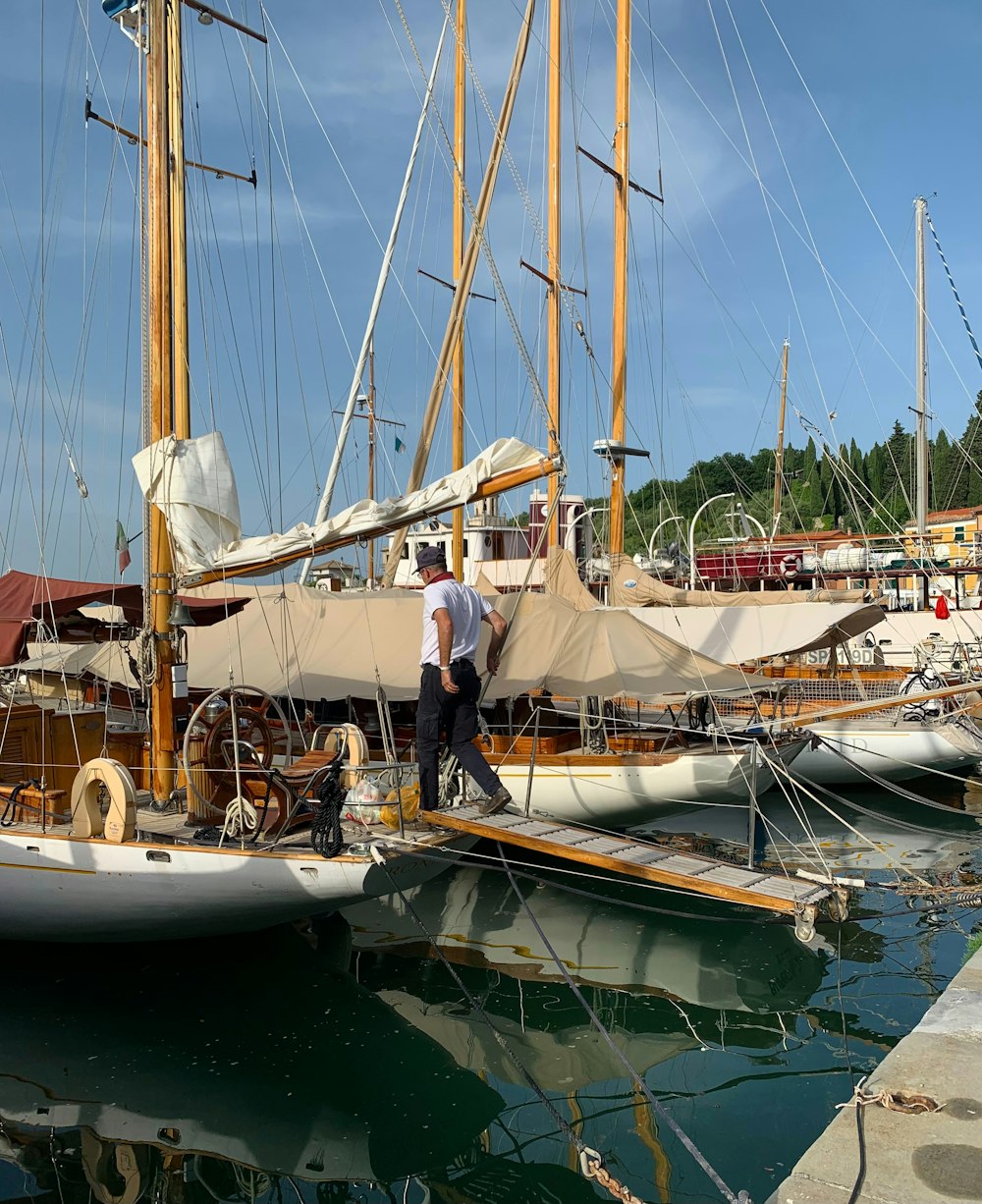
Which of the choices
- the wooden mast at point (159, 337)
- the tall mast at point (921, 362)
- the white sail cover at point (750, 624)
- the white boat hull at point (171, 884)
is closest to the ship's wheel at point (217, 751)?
the wooden mast at point (159, 337)

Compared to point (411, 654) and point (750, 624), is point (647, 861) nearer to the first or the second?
point (411, 654)

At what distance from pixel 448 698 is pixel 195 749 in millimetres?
3112

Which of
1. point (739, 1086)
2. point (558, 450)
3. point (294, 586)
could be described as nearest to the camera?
point (739, 1086)

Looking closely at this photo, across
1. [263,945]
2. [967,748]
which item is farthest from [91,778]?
[967,748]

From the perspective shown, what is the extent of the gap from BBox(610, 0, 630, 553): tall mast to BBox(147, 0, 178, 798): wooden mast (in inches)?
347

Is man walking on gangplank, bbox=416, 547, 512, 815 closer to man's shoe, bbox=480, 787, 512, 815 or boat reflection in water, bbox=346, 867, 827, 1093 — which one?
man's shoe, bbox=480, 787, 512, 815

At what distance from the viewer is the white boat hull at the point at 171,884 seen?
8.09m

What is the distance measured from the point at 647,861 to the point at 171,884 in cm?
409

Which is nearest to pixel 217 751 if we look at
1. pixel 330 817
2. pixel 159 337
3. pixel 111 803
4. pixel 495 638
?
pixel 111 803

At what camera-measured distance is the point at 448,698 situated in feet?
25.6

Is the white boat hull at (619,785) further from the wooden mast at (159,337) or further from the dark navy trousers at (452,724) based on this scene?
the dark navy trousers at (452,724)

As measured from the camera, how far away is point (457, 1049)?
26.0 feet

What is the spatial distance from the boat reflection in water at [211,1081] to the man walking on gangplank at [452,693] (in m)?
2.09

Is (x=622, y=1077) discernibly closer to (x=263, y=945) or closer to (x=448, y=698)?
(x=448, y=698)
